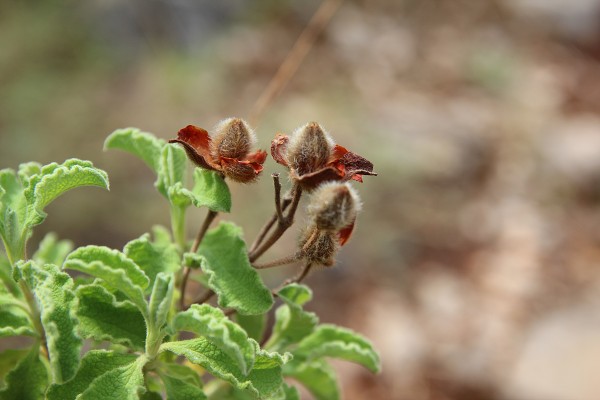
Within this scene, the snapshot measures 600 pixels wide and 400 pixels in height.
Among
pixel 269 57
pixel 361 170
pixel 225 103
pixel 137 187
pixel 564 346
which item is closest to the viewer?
pixel 361 170

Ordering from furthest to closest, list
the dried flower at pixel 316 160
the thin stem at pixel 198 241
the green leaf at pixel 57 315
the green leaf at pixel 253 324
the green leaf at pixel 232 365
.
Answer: the green leaf at pixel 253 324, the thin stem at pixel 198 241, the dried flower at pixel 316 160, the green leaf at pixel 232 365, the green leaf at pixel 57 315

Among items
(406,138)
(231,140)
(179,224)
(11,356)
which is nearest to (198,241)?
(179,224)

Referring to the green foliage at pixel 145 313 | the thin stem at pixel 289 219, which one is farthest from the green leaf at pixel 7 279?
the thin stem at pixel 289 219

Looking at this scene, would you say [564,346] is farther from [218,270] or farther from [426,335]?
[218,270]

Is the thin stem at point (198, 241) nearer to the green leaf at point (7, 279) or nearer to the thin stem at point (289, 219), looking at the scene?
the thin stem at point (289, 219)

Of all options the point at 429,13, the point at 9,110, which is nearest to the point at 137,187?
the point at 9,110
